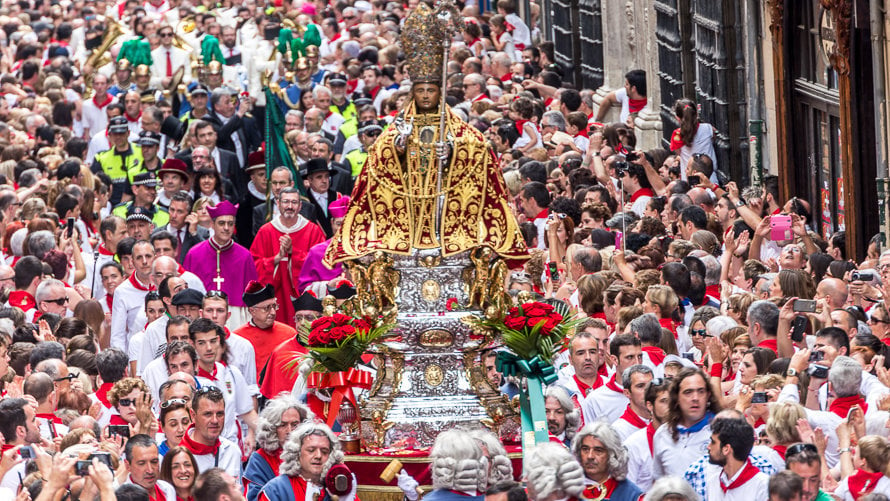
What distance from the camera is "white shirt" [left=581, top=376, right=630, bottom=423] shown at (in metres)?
11.5

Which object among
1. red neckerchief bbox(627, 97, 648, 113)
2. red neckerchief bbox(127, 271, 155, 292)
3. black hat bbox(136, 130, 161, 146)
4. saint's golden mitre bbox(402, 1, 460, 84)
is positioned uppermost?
saint's golden mitre bbox(402, 1, 460, 84)

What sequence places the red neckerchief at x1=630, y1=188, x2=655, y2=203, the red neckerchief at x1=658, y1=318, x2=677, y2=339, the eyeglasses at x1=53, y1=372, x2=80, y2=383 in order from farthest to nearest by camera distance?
the red neckerchief at x1=630, y1=188, x2=655, y2=203 < the red neckerchief at x1=658, y1=318, x2=677, y2=339 < the eyeglasses at x1=53, y1=372, x2=80, y2=383

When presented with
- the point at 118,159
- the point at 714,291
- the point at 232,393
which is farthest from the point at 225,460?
the point at 118,159

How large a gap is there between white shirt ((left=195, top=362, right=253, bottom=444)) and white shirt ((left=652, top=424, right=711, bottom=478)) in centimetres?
300

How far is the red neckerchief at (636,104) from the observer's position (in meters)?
23.5

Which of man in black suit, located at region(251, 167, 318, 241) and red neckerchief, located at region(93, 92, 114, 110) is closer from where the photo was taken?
man in black suit, located at region(251, 167, 318, 241)

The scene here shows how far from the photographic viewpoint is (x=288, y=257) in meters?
16.2

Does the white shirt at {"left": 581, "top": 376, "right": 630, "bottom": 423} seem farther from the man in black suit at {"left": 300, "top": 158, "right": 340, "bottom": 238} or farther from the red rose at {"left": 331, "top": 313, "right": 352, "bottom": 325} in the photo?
the man in black suit at {"left": 300, "top": 158, "right": 340, "bottom": 238}

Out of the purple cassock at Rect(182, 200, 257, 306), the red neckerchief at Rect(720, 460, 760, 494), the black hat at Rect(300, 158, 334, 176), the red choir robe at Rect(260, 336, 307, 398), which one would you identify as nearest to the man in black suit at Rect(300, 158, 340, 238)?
the black hat at Rect(300, 158, 334, 176)

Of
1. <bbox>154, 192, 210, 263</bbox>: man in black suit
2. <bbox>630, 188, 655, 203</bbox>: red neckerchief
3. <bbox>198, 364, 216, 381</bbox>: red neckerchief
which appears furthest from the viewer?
<bbox>630, 188, 655, 203</bbox>: red neckerchief

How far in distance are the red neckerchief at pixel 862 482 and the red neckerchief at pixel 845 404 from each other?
3.10ft

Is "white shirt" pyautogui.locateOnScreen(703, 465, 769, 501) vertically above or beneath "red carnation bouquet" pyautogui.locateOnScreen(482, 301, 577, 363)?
beneath

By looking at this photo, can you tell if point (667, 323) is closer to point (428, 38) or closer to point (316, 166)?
point (428, 38)

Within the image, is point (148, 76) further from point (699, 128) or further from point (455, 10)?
point (455, 10)
